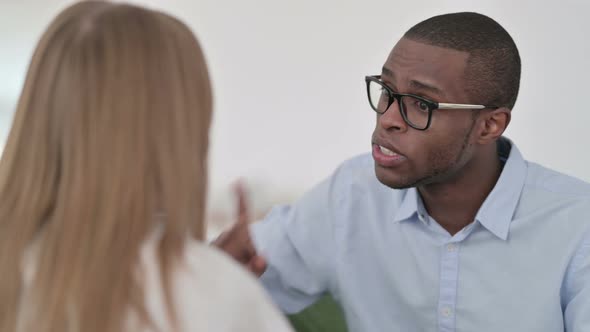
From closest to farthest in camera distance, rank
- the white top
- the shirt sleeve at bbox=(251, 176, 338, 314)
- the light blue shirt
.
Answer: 1. the white top
2. the light blue shirt
3. the shirt sleeve at bbox=(251, 176, 338, 314)

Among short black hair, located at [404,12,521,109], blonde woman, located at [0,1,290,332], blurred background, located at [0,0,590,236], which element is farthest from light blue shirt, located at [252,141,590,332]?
blurred background, located at [0,0,590,236]

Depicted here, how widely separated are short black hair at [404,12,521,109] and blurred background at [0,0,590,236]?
0.89m

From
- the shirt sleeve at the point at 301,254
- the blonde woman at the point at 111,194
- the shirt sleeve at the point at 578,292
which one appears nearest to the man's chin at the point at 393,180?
the shirt sleeve at the point at 301,254

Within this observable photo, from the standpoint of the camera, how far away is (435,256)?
150cm

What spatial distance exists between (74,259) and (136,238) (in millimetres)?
75

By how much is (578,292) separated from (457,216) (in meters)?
0.27

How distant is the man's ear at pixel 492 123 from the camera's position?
59.0 inches

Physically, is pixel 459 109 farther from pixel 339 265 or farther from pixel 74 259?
pixel 74 259

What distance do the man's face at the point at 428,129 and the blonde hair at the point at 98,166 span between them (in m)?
0.63

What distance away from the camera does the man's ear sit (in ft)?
4.92

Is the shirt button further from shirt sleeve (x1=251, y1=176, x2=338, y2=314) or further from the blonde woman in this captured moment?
the blonde woman

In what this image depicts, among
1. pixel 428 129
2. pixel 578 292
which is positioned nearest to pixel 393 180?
pixel 428 129

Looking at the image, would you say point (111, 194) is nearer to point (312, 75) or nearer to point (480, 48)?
point (480, 48)

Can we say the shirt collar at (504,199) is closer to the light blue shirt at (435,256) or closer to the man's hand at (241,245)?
the light blue shirt at (435,256)
